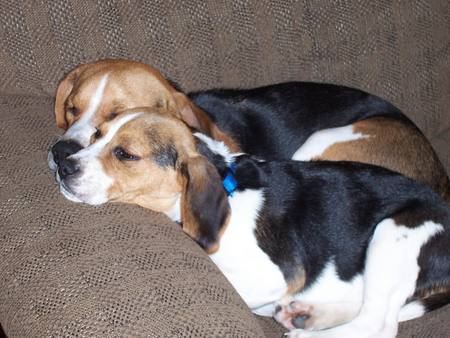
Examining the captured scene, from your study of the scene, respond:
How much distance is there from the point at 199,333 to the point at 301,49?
6.79ft

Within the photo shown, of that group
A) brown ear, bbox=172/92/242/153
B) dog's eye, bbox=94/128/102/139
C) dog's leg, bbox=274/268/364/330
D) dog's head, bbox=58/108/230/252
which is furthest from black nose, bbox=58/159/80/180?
dog's leg, bbox=274/268/364/330

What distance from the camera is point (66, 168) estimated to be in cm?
255

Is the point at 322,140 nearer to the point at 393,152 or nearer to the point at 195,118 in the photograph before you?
the point at 393,152

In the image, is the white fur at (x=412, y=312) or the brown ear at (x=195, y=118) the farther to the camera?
the brown ear at (x=195, y=118)

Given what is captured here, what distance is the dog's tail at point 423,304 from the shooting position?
108 inches

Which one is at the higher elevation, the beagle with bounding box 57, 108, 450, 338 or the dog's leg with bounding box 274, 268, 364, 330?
the beagle with bounding box 57, 108, 450, 338

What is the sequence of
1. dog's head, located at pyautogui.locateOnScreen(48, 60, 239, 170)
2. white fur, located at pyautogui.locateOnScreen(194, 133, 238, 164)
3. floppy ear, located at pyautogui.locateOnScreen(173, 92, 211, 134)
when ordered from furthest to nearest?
floppy ear, located at pyautogui.locateOnScreen(173, 92, 211, 134) → dog's head, located at pyautogui.locateOnScreen(48, 60, 239, 170) → white fur, located at pyautogui.locateOnScreen(194, 133, 238, 164)

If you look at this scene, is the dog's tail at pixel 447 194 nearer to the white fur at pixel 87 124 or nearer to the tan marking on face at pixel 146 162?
the tan marking on face at pixel 146 162

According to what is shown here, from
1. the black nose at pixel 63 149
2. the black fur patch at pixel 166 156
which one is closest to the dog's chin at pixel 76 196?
the black nose at pixel 63 149

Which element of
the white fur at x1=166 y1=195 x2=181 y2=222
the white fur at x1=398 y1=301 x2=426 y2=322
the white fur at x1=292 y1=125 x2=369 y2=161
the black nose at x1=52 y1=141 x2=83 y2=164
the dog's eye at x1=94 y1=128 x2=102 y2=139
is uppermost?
the dog's eye at x1=94 y1=128 x2=102 y2=139

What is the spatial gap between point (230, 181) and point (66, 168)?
2.10 ft

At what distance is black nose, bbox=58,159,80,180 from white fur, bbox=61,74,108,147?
29 centimetres

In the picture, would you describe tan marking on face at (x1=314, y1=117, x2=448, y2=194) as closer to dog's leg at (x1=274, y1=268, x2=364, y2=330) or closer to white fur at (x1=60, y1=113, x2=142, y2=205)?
dog's leg at (x1=274, y1=268, x2=364, y2=330)

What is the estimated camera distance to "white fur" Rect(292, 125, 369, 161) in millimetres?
3496
